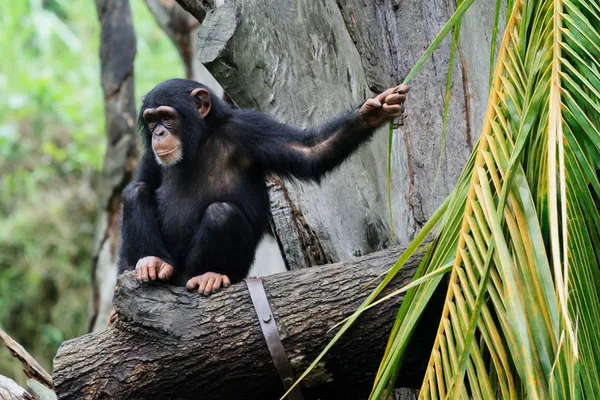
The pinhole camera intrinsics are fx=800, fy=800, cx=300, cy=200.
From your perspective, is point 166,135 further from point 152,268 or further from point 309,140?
point 152,268

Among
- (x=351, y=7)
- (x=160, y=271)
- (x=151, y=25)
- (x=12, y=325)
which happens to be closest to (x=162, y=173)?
(x=160, y=271)

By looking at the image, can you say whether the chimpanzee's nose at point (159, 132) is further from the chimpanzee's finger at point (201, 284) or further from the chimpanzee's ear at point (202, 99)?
the chimpanzee's finger at point (201, 284)

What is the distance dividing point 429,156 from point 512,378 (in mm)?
1970

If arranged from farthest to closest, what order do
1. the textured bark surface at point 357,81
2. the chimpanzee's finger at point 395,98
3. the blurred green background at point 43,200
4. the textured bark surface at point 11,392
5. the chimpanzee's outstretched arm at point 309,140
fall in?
1. the blurred green background at point 43,200
2. the textured bark surface at point 357,81
3. the chimpanzee's outstretched arm at point 309,140
4. the textured bark surface at point 11,392
5. the chimpanzee's finger at point 395,98

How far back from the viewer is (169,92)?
163 inches

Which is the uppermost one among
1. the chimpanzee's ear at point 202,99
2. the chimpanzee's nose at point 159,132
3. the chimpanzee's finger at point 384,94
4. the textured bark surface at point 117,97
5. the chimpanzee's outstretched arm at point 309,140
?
the textured bark surface at point 117,97

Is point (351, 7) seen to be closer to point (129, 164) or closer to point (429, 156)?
point (429, 156)

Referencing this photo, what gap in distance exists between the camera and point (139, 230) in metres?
4.06

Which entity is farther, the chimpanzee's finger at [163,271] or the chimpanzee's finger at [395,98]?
the chimpanzee's finger at [163,271]

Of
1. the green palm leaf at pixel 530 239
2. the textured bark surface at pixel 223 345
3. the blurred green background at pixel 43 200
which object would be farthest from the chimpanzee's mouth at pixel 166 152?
the blurred green background at pixel 43 200

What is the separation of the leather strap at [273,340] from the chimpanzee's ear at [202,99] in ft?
4.30

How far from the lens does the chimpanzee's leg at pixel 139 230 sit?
401cm

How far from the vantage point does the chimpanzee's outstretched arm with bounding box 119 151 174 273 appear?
4016 mm

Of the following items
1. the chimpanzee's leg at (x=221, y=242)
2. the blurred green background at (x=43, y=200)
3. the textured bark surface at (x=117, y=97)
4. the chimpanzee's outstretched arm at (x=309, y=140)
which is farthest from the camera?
the blurred green background at (x=43, y=200)
